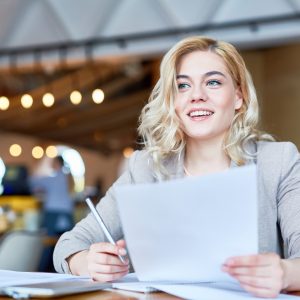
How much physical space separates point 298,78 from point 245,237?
753cm

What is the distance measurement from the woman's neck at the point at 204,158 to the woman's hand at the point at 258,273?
2.04ft

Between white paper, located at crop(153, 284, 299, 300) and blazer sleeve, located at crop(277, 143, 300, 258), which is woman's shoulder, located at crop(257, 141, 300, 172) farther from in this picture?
white paper, located at crop(153, 284, 299, 300)

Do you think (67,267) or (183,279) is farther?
(67,267)

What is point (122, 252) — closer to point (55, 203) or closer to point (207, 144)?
point (207, 144)

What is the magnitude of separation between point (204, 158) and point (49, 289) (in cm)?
76

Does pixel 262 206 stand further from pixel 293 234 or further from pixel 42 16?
pixel 42 16

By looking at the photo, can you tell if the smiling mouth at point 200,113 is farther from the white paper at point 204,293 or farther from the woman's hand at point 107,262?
the white paper at point 204,293

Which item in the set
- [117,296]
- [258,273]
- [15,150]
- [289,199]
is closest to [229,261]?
[258,273]

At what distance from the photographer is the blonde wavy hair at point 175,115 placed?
167cm

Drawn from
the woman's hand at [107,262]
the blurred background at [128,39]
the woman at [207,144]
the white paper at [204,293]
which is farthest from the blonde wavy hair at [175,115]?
the blurred background at [128,39]

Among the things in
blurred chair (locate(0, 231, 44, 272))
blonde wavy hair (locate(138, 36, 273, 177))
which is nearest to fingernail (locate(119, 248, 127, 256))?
blonde wavy hair (locate(138, 36, 273, 177))

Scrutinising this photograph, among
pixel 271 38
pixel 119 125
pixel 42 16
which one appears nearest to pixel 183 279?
pixel 271 38

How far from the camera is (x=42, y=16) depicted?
6105mm

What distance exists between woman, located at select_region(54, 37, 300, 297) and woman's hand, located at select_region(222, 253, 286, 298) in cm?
37
